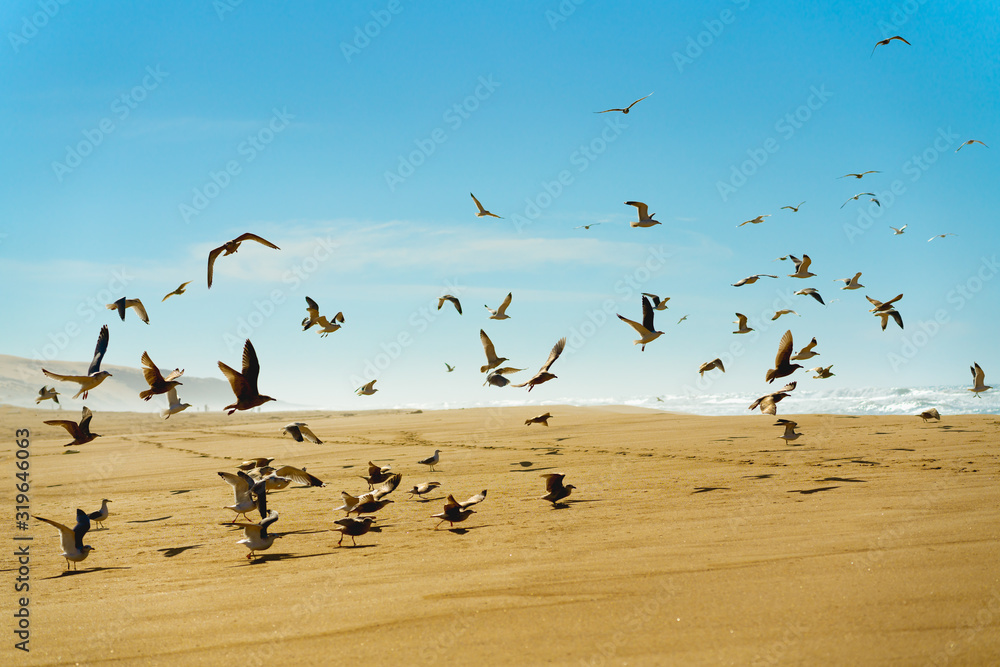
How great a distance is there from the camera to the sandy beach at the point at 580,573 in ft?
14.3

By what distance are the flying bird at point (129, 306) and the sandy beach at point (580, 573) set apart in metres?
3.26

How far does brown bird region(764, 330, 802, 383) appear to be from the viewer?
10461 millimetres

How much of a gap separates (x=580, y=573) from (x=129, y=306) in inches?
413

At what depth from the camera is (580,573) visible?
5637 millimetres

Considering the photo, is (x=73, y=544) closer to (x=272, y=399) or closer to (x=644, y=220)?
(x=272, y=399)

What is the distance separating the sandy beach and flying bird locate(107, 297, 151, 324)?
3260mm

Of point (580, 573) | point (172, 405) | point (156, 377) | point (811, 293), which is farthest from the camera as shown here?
point (811, 293)

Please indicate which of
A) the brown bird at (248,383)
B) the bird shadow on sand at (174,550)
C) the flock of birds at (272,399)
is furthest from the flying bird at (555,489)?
the bird shadow on sand at (174,550)

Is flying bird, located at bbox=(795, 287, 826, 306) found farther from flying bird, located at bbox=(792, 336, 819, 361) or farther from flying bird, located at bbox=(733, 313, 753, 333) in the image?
flying bird, located at bbox=(792, 336, 819, 361)

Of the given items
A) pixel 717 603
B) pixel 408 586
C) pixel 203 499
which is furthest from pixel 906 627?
pixel 203 499

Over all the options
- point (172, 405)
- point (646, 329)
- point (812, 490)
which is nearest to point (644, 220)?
point (646, 329)

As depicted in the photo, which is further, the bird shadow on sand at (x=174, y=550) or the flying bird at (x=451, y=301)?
the flying bird at (x=451, y=301)

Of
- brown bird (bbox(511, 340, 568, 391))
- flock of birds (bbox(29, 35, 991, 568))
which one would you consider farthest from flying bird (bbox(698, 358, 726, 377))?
brown bird (bbox(511, 340, 568, 391))

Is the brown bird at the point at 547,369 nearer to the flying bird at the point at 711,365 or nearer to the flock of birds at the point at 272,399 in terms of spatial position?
the flock of birds at the point at 272,399
